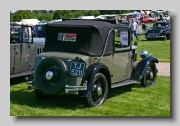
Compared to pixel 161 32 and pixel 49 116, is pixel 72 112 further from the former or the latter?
pixel 161 32

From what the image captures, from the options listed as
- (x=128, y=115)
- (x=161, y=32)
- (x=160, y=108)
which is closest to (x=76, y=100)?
(x=128, y=115)

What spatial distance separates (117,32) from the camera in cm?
775

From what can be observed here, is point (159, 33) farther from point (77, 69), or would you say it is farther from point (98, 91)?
point (77, 69)

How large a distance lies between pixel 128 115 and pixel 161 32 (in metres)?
16.7

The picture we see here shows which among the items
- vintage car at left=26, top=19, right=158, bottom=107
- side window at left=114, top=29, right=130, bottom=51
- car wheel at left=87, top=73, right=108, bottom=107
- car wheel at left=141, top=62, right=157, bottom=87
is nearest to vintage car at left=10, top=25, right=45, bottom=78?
vintage car at left=26, top=19, right=158, bottom=107

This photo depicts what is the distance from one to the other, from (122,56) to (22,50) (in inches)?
124

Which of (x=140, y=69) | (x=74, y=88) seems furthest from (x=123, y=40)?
(x=74, y=88)

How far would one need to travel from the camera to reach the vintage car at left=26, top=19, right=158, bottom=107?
6.54 m

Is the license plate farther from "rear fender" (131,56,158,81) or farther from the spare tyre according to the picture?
"rear fender" (131,56,158,81)

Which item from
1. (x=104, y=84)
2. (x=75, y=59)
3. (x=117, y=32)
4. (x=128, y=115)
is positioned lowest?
(x=128, y=115)

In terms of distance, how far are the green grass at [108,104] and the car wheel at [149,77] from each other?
0.21m

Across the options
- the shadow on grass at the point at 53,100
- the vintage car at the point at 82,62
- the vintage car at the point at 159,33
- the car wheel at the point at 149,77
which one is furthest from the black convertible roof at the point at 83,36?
the vintage car at the point at 159,33

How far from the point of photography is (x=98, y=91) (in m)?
6.82

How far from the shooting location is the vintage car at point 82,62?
21.5 ft
